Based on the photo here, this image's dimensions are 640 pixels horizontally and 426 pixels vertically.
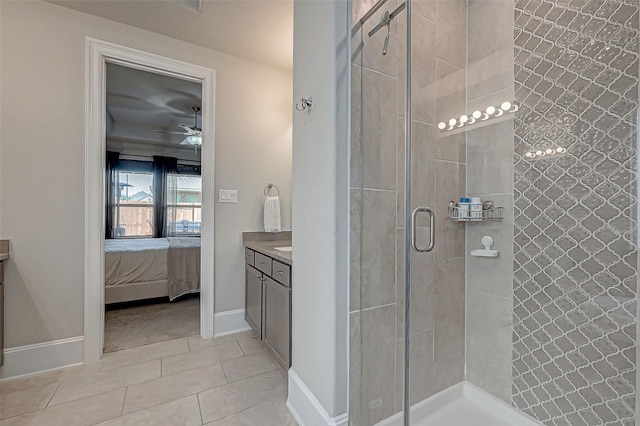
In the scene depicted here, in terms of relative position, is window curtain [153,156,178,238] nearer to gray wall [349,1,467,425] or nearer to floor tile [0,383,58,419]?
floor tile [0,383,58,419]

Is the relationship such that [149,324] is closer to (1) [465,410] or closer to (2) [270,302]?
(2) [270,302]

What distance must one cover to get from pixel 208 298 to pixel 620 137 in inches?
112

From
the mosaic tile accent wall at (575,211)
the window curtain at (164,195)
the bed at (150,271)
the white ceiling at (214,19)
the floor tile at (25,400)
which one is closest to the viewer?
the mosaic tile accent wall at (575,211)

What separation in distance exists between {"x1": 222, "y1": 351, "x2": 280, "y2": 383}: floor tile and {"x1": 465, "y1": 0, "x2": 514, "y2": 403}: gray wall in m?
1.35

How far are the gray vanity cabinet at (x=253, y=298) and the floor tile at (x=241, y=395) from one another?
36 centimetres

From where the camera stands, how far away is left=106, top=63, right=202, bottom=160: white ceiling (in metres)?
3.30

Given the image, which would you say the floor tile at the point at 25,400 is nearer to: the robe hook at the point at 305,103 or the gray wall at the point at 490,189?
the robe hook at the point at 305,103

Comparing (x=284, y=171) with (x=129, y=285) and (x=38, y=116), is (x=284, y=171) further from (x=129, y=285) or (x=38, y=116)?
(x=129, y=285)

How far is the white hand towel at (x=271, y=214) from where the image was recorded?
2672mm

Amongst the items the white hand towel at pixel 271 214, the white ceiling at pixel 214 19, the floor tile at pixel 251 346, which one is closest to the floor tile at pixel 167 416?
the floor tile at pixel 251 346

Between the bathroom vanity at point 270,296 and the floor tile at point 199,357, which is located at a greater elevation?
the bathroom vanity at point 270,296

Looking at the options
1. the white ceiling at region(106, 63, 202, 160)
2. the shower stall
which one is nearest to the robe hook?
the shower stall

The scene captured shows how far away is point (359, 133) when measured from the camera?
129 centimetres

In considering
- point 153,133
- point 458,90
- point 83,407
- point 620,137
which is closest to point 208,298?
point 83,407
